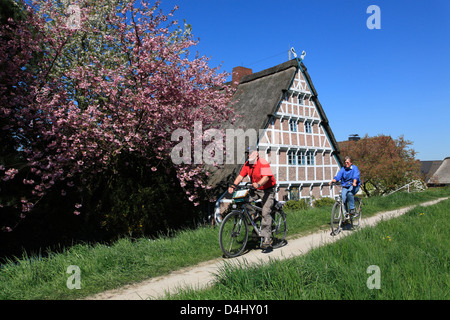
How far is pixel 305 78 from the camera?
21.2m

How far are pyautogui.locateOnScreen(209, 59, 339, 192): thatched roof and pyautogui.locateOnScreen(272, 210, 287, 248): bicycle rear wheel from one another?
9.33 meters

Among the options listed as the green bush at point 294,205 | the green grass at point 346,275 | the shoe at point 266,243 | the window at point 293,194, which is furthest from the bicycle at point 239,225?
the window at point 293,194

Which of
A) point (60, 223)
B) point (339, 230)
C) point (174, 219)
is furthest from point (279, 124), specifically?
point (60, 223)

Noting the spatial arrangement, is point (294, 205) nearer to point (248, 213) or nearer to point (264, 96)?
point (264, 96)

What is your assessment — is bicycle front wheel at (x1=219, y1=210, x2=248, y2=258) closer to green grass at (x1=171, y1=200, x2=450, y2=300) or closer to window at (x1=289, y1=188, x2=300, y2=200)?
green grass at (x1=171, y1=200, x2=450, y2=300)

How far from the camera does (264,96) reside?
64.3 feet

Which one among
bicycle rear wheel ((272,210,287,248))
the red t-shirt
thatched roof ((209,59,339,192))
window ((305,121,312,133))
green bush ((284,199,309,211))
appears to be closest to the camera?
the red t-shirt

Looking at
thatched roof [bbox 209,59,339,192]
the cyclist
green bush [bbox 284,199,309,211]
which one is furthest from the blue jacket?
green bush [bbox 284,199,309,211]

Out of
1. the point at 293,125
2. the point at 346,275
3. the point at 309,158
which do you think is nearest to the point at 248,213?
the point at 346,275

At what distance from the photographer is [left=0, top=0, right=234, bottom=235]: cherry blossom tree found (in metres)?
7.46

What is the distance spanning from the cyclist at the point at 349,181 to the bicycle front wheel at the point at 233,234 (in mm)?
3401

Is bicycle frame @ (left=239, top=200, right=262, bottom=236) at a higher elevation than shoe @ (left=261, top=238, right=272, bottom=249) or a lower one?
higher

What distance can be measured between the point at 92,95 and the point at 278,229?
21.9 ft
